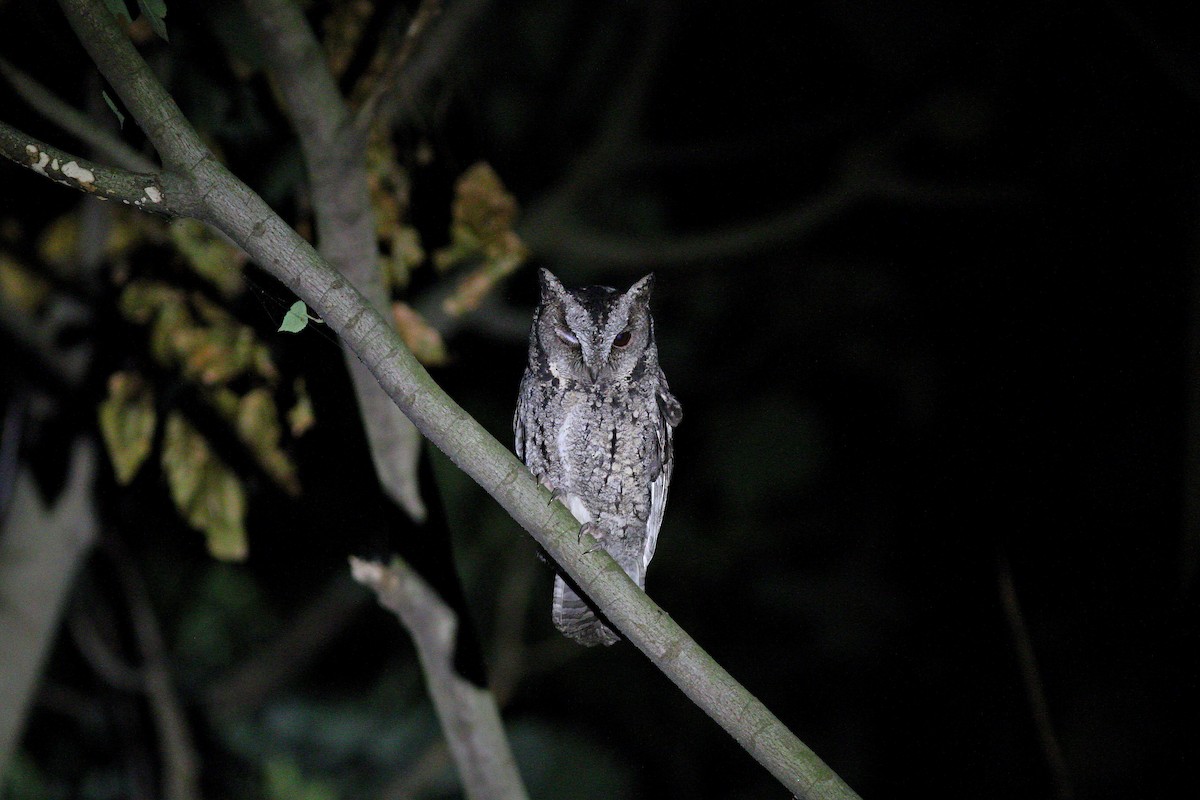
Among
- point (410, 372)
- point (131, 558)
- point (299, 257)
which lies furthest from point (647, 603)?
point (131, 558)

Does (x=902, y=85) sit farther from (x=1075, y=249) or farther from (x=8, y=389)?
(x=8, y=389)

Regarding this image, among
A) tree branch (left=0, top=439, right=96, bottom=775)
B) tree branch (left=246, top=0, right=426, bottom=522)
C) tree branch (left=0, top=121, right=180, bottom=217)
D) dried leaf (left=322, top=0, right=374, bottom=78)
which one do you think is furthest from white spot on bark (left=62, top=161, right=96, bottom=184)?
tree branch (left=0, top=439, right=96, bottom=775)

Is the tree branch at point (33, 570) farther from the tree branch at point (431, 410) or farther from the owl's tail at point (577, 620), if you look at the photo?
the tree branch at point (431, 410)

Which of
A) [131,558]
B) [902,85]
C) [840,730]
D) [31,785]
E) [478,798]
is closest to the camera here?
[478,798]

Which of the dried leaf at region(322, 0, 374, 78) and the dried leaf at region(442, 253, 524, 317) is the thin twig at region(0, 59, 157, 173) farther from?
the dried leaf at region(442, 253, 524, 317)

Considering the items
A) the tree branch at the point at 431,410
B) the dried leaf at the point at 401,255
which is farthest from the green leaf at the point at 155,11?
the dried leaf at the point at 401,255

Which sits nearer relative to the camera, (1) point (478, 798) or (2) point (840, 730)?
(1) point (478, 798)
